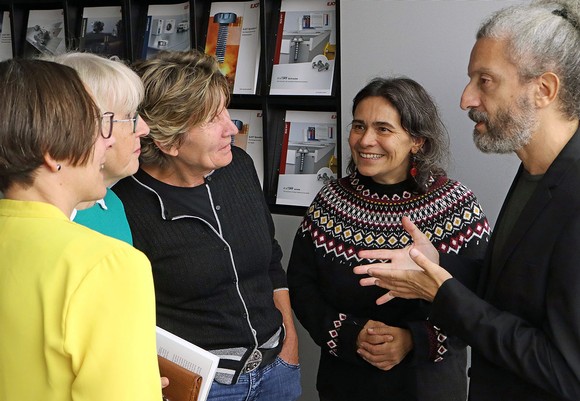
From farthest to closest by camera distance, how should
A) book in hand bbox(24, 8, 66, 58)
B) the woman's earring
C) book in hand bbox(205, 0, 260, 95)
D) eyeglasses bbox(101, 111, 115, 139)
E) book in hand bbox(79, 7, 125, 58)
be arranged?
book in hand bbox(24, 8, 66, 58) < book in hand bbox(79, 7, 125, 58) < book in hand bbox(205, 0, 260, 95) < the woman's earring < eyeglasses bbox(101, 111, 115, 139)

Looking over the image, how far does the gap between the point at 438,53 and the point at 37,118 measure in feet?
6.16

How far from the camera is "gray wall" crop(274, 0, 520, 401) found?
→ 8.66ft

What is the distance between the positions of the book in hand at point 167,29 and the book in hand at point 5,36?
3.11ft

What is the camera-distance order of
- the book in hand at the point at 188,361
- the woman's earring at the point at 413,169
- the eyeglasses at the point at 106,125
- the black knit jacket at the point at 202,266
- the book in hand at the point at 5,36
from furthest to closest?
1. the book in hand at the point at 5,36
2. the woman's earring at the point at 413,169
3. the black knit jacket at the point at 202,266
4. the book in hand at the point at 188,361
5. the eyeglasses at the point at 106,125

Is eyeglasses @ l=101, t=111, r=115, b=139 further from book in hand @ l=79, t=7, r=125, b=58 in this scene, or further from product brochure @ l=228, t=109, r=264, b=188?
book in hand @ l=79, t=7, r=125, b=58

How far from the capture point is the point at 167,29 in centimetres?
345

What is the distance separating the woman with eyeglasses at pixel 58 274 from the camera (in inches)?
45.2

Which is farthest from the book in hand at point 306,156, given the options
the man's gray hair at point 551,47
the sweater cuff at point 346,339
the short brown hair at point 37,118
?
the short brown hair at point 37,118

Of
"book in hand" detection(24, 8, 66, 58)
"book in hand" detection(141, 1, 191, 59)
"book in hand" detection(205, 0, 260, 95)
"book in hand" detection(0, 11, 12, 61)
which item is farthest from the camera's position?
"book in hand" detection(0, 11, 12, 61)

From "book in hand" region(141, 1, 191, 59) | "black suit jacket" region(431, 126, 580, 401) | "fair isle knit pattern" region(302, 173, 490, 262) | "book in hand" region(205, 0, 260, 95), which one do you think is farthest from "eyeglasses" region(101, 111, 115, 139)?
"book in hand" region(141, 1, 191, 59)

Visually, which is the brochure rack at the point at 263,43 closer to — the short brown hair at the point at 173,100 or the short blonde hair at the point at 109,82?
the short brown hair at the point at 173,100

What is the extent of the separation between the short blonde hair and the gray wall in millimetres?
1366

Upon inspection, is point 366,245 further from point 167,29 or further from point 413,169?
point 167,29

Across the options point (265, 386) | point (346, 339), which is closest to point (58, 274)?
point (265, 386)
